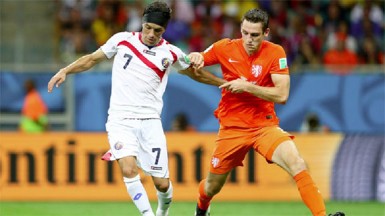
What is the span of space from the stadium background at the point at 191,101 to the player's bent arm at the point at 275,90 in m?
Result: 6.91

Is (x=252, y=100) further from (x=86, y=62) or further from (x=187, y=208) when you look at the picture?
(x=187, y=208)

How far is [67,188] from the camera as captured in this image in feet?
56.7

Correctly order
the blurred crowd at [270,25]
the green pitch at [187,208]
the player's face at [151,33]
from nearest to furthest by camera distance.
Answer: the player's face at [151,33] < the green pitch at [187,208] < the blurred crowd at [270,25]

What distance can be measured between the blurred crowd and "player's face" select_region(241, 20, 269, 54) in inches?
386

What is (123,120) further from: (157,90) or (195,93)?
(195,93)

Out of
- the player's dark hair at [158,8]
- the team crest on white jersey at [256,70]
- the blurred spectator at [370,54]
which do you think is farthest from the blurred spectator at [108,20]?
the team crest on white jersey at [256,70]

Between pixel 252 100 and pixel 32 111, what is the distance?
9.78 meters

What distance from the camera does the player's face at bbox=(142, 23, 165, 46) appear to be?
10531 millimetres

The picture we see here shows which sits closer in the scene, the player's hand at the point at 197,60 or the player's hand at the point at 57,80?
the player's hand at the point at 57,80

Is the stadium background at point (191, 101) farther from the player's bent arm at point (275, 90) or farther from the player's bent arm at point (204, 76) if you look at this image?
the player's bent arm at point (275, 90)

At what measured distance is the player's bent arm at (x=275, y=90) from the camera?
10305 millimetres

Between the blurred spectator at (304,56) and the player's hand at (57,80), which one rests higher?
the player's hand at (57,80)

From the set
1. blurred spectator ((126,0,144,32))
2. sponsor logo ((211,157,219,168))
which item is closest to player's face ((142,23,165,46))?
sponsor logo ((211,157,219,168))

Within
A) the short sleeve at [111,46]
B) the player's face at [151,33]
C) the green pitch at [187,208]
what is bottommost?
the green pitch at [187,208]
